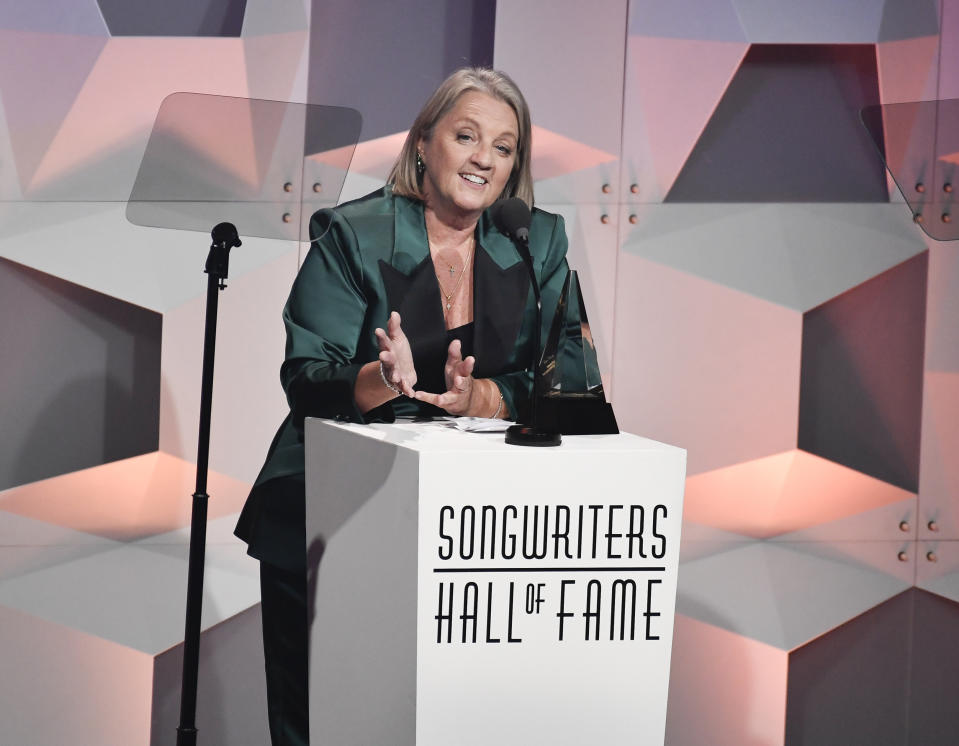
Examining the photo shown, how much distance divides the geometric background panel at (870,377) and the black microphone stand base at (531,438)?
1.90 m

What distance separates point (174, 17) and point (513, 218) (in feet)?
5.66

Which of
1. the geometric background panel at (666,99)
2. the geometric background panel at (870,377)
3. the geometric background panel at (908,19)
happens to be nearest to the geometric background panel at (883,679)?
the geometric background panel at (870,377)

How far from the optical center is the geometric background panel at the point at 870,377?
3.38 m

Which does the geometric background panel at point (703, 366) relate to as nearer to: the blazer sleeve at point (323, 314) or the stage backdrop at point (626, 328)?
the stage backdrop at point (626, 328)

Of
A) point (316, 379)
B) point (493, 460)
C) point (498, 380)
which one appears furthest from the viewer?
point (498, 380)

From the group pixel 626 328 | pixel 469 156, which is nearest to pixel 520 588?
pixel 469 156

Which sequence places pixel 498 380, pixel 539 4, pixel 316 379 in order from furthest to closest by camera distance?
pixel 539 4 < pixel 498 380 < pixel 316 379

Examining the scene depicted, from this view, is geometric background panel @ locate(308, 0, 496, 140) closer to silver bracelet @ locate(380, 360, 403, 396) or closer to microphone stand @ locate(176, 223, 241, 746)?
microphone stand @ locate(176, 223, 241, 746)

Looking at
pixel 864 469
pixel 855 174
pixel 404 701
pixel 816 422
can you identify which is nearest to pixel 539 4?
pixel 855 174

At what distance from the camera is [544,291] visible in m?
2.44

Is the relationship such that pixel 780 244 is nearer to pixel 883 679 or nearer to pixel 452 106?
pixel 452 106

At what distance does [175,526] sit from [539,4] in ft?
6.35

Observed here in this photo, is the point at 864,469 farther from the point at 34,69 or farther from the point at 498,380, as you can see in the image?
the point at 34,69

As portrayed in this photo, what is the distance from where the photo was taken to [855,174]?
3355 mm
